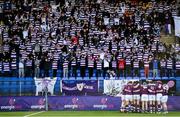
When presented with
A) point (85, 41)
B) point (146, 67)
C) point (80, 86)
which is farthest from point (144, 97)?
point (85, 41)

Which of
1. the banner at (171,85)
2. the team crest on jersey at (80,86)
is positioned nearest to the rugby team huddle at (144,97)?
the banner at (171,85)

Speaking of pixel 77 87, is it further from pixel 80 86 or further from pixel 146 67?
pixel 146 67

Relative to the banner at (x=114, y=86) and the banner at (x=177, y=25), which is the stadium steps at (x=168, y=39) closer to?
the banner at (x=177, y=25)

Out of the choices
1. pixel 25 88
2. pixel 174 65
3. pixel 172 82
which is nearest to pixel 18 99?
pixel 25 88

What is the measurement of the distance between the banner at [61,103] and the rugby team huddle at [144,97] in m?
1.60

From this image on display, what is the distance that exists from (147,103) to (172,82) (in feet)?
9.17

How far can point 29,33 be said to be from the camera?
38031mm

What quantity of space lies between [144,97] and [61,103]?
4.94 m

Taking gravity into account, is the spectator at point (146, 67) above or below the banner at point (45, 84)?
above

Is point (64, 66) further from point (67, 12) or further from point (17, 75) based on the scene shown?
point (67, 12)

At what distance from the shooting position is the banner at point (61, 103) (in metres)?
28.8

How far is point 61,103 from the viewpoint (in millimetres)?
28922

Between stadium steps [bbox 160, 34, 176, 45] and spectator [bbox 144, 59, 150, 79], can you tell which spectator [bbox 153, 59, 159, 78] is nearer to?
spectator [bbox 144, 59, 150, 79]

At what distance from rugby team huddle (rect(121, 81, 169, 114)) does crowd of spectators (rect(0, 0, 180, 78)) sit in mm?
6081
